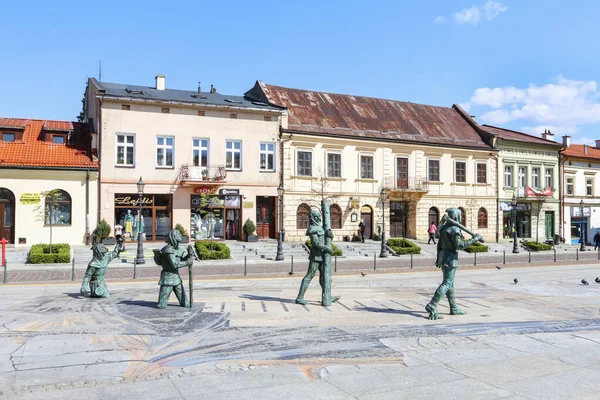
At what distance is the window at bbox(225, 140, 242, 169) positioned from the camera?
32719 mm

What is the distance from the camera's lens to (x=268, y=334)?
9.23 meters

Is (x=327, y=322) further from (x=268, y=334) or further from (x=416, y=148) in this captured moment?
(x=416, y=148)

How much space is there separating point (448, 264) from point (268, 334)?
3963mm

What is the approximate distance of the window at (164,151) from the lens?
3116 centimetres

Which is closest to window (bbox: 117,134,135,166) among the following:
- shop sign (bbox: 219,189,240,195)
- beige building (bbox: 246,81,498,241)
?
shop sign (bbox: 219,189,240,195)

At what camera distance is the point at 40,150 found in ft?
98.2

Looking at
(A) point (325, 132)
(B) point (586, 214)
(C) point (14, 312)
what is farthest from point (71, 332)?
(B) point (586, 214)

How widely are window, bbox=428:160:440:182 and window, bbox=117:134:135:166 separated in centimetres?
2029

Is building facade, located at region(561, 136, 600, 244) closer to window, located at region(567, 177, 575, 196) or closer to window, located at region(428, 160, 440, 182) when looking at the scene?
window, located at region(567, 177, 575, 196)

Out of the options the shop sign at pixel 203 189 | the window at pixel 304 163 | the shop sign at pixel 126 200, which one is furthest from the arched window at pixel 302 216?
the shop sign at pixel 126 200

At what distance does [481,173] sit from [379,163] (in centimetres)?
905

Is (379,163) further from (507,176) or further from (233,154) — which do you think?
(507,176)

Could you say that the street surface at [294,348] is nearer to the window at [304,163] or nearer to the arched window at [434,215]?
the window at [304,163]

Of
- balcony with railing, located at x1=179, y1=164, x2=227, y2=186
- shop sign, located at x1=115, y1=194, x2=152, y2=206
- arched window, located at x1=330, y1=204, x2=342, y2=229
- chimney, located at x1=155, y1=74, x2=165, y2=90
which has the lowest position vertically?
arched window, located at x1=330, y1=204, x2=342, y2=229
